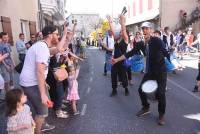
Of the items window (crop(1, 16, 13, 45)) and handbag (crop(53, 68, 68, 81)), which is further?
window (crop(1, 16, 13, 45))

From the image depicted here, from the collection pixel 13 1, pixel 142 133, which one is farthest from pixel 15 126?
Answer: pixel 13 1

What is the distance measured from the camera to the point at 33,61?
186 inches

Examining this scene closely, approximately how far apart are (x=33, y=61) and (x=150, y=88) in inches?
96.9

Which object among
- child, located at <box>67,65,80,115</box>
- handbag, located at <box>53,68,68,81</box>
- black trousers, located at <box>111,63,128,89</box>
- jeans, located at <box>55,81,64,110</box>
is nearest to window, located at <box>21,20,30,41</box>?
black trousers, located at <box>111,63,128,89</box>

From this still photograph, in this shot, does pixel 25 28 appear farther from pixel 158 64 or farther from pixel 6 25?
pixel 158 64

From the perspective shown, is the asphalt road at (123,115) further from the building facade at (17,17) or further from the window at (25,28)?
the window at (25,28)

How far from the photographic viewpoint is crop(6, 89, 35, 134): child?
4.14 meters

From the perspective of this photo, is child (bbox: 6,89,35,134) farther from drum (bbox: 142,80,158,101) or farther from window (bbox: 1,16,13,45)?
window (bbox: 1,16,13,45)

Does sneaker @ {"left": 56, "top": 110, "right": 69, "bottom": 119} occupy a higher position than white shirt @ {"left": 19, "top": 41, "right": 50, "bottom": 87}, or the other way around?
white shirt @ {"left": 19, "top": 41, "right": 50, "bottom": 87}

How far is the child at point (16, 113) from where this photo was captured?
414cm

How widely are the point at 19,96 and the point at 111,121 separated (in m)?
2.77

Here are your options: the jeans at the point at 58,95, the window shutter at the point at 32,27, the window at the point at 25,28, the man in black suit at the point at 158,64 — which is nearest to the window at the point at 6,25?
the window at the point at 25,28

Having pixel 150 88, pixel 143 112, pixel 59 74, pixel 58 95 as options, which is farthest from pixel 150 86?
pixel 58 95

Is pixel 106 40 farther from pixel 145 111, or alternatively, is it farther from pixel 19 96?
pixel 19 96
